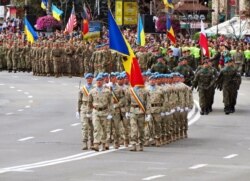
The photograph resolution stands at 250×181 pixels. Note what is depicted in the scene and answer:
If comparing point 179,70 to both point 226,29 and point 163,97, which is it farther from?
point 226,29

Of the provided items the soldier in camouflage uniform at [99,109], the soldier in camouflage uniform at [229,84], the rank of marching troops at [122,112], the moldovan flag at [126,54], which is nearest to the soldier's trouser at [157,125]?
the rank of marching troops at [122,112]

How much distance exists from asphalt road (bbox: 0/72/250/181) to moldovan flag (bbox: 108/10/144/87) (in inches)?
62.8

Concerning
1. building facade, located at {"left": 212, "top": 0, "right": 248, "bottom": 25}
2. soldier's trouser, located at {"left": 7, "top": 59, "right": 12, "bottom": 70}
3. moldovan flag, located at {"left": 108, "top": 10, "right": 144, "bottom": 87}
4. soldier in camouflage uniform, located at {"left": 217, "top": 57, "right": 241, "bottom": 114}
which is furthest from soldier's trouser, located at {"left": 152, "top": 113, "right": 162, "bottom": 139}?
building facade, located at {"left": 212, "top": 0, "right": 248, "bottom": 25}

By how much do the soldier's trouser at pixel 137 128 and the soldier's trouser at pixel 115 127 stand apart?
0.37 meters

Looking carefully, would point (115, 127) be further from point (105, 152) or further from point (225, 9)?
point (225, 9)

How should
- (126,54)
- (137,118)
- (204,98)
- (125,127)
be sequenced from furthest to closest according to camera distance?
(204,98)
(126,54)
(125,127)
(137,118)

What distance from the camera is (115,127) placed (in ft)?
91.8

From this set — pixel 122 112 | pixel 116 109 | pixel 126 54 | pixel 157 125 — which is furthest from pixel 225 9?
pixel 116 109

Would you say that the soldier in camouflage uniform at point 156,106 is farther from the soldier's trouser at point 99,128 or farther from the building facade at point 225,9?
the building facade at point 225,9

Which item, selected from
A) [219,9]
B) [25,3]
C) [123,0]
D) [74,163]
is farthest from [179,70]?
[25,3]

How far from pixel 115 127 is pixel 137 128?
528mm

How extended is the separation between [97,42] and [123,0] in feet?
25.5

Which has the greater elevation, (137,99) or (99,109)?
(137,99)

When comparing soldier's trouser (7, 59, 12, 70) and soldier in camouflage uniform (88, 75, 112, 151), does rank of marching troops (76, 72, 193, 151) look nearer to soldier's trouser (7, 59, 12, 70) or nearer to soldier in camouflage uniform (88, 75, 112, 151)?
soldier in camouflage uniform (88, 75, 112, 151)
